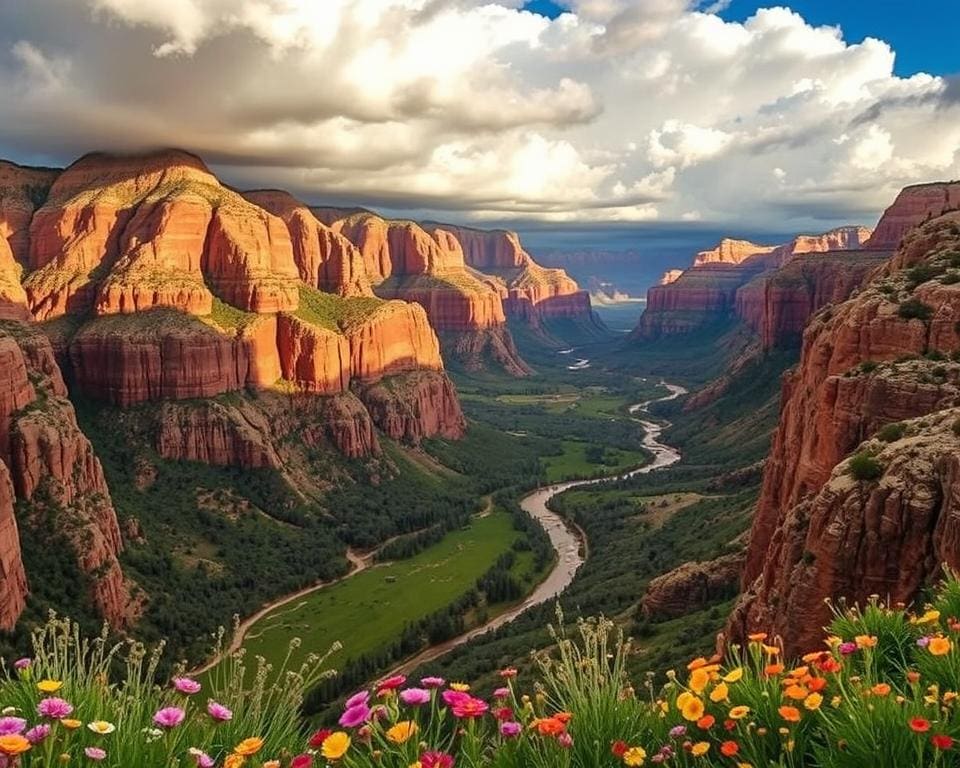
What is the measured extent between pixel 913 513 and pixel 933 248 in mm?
47442

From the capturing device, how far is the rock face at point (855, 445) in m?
25.0

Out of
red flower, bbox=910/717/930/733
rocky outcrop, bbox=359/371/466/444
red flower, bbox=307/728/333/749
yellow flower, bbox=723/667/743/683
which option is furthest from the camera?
rocky outcrop, bbox=359/371/466/444

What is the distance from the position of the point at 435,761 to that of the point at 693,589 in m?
61.5

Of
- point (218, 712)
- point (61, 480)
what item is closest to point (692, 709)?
point (218, 712)

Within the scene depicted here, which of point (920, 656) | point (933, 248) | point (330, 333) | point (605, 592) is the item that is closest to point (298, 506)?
point (330, 333)

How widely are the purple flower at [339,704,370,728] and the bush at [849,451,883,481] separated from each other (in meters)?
24.7

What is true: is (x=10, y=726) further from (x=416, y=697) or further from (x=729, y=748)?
(x=729, y=748)

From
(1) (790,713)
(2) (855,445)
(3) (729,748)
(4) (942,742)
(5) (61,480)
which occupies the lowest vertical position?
(5) (61,480)

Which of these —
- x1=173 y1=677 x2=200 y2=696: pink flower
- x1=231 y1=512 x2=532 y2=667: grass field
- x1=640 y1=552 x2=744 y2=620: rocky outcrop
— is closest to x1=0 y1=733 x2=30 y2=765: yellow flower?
x1=173 y1=677 x2=200 y2=696: pink flower

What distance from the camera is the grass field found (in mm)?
82625

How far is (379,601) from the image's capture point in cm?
9594

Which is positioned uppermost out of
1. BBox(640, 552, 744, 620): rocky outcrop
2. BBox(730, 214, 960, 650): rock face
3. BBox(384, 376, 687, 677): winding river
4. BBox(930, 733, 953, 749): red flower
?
BBox(930, 733, 953, 749): red flower

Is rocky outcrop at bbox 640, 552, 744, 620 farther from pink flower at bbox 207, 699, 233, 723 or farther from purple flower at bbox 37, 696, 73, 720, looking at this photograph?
purple flower at bbox 37, 696, 73, 720

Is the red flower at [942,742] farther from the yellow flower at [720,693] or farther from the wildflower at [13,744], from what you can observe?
the wildflower at [13,744]
